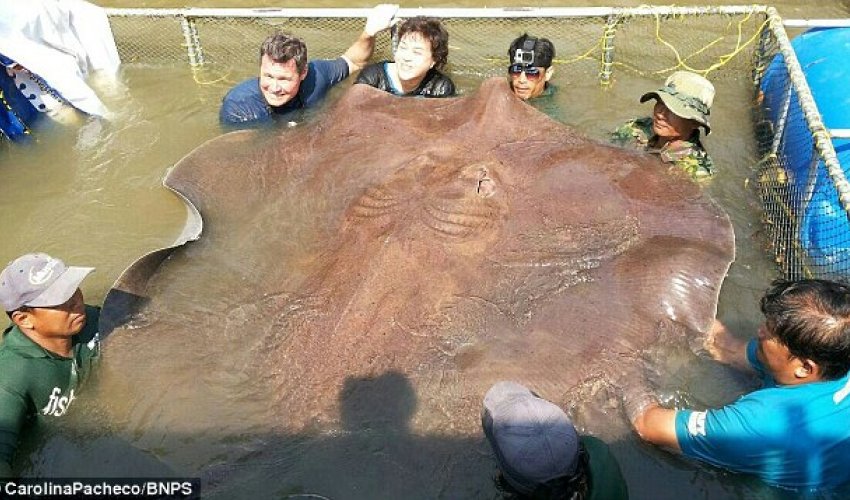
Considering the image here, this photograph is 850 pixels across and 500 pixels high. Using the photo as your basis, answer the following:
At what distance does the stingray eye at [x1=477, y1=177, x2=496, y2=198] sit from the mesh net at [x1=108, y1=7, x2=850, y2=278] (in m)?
2.93

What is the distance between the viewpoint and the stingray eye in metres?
3.88

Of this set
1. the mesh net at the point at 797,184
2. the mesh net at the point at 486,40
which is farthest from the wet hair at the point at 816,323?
the mesh net at the point at 486,40

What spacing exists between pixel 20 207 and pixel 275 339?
12.9 ft

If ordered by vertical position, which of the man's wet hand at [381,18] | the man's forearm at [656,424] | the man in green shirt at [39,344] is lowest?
the man's forearm at [656,424]

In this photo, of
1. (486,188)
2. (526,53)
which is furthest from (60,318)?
(526,53)

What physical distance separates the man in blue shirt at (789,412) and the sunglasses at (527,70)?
3.49 metres

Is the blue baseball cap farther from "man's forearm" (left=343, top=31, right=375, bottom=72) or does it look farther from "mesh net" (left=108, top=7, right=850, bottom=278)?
"man's forearm" (left=343, top=31, right=375, bottom=72)

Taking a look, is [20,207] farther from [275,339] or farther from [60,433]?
[275,339]

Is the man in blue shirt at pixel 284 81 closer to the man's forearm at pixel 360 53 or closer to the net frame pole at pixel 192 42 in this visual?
the man's forearm at pixel 360 53

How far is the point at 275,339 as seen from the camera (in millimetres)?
3396

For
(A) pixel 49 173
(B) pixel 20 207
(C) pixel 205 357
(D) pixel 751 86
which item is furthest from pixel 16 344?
(D) pixel 751 86

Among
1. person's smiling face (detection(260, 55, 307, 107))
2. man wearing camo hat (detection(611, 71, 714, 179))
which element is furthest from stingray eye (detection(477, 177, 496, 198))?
person's smiling face (detection(260, 55, 307, 107))

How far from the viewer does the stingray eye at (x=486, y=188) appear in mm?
3875

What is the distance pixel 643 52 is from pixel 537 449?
275 inches
